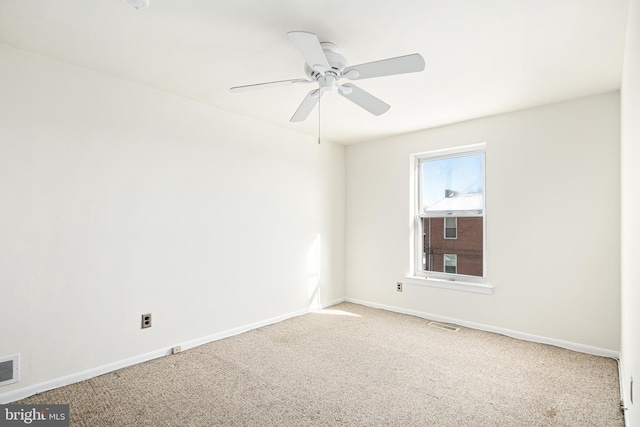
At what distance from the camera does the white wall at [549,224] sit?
300cm

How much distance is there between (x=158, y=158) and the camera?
304cm

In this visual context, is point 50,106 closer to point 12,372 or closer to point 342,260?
point 12,372

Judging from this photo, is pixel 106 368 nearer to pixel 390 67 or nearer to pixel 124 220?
pixel 124 220

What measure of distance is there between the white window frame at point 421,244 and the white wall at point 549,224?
9cm

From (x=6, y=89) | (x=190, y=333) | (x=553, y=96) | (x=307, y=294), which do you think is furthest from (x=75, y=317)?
(x=553, y=96)

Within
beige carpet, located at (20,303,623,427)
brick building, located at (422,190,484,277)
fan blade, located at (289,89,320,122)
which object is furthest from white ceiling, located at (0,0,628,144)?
beige carpet, located at (20,303,623,427)

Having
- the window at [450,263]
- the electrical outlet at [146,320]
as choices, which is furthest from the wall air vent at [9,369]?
the window at [450,263]

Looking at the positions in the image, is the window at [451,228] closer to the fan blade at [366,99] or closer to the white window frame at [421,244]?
the white window frame at [421,244]

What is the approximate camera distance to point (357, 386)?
8.12ft

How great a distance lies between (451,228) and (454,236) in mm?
105

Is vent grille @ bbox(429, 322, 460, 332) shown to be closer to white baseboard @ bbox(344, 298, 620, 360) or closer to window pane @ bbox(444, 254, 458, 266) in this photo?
white baseboard @ bbox(344, 298, 620, 360)

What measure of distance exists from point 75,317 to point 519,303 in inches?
158

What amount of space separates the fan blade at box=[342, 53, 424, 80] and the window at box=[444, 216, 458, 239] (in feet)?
8.57

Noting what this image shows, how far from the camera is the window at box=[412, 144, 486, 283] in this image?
12.9ft
